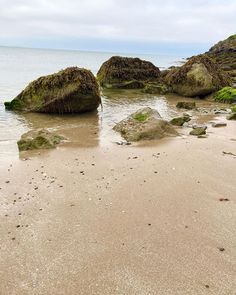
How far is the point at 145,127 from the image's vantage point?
10695 mm

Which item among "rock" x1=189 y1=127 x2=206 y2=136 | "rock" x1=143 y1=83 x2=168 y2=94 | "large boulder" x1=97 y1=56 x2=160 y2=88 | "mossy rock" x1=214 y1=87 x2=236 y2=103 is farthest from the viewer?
"large boulder" x1=97 y1=56 x2=160 y2=88

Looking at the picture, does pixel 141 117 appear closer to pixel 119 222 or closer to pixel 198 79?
pixel 119 222

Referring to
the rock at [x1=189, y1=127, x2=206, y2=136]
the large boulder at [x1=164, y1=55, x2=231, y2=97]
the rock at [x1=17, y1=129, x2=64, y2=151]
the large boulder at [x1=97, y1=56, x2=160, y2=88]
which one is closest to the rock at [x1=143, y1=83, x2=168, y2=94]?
the large boulder at [x1=164, y1=55, x2=231, y2=97]

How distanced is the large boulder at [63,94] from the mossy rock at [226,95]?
29.0 ft

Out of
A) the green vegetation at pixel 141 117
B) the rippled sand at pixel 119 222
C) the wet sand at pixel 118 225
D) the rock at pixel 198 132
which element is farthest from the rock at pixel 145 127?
the wet sand at pixel 118 225

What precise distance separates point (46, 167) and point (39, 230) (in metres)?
2.97

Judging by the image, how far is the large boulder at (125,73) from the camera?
1177 inches

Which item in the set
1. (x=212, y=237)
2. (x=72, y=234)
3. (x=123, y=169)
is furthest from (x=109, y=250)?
(x=123, y=169)

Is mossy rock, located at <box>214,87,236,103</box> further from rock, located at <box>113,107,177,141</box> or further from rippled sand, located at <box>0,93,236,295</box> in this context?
rippled sand, located at <box>0,93,236,295</box>

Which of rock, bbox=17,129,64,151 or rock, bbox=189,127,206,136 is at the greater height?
rock, bbox=17,129,64,151

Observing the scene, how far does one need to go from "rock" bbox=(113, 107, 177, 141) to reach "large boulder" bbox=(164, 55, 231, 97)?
11.8 m

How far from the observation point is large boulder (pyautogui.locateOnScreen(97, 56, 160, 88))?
29906 millimetres

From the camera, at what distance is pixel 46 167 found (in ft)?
25.5

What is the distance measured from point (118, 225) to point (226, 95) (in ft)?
57.5
